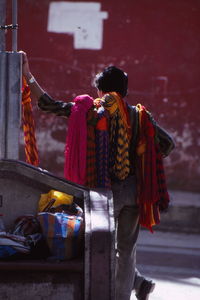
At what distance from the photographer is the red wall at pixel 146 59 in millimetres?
9180

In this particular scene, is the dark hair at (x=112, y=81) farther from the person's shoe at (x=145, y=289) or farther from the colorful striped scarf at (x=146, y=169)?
the person's shoe at (x=145, y=289)

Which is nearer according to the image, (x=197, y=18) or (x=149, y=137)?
(x=149, y=137)

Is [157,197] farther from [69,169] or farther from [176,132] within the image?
[176,132]

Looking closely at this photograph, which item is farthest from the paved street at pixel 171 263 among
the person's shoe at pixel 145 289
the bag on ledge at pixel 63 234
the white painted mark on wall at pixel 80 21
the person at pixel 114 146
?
the white painted mark on wall at pixel 80 21

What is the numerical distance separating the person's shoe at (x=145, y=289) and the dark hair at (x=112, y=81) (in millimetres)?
1391

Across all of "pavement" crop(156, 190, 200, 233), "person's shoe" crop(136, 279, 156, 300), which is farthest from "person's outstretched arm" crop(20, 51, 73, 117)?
"pavement" crop(156, 190, 200, 233)

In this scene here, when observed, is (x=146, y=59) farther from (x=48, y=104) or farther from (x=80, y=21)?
(x=48, y=104)

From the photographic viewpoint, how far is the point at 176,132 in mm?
9328

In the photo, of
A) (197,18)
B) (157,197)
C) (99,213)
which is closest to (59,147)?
A: (197,18)

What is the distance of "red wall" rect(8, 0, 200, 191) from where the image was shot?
9.18 metres

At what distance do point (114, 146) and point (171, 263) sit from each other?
278cm

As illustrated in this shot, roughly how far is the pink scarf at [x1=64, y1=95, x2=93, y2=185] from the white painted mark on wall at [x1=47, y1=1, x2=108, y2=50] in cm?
468

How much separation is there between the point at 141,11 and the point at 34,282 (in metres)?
6.26

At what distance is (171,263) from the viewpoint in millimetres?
7043
